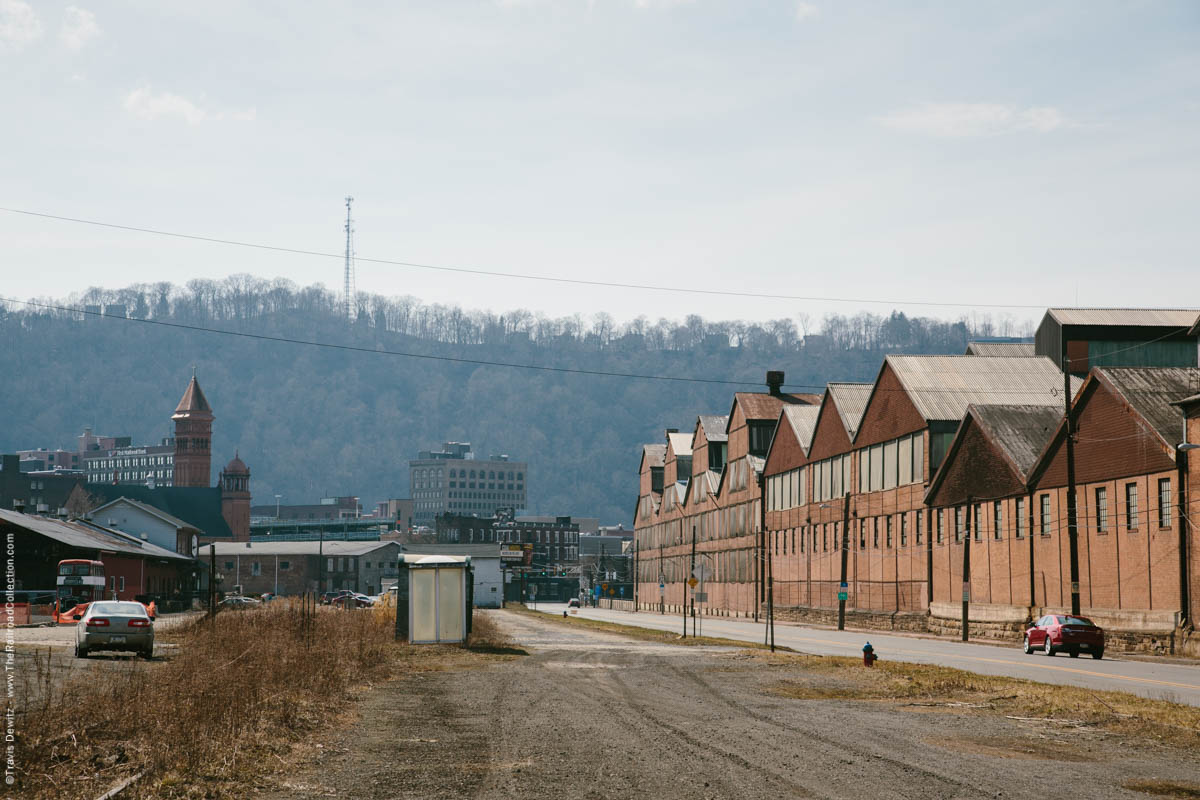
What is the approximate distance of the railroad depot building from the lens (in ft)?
152

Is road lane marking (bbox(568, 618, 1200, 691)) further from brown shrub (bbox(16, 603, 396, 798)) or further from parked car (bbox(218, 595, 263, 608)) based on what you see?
parked car (bbox(218, 595, 263, 608))

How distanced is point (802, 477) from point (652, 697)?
66.5 meters

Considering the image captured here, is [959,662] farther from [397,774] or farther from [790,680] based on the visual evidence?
[397,774]

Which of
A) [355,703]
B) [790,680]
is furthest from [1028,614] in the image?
[355,703]

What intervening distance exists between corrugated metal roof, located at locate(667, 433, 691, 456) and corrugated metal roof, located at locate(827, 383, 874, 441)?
4617 cm

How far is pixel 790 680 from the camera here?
28.5m

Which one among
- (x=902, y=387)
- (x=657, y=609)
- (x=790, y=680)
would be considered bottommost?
(x=657, y=609)

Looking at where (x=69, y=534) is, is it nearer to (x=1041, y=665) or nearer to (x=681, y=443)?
(x=1041, y=665)

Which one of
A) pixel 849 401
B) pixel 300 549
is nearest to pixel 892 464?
pixel 849 401

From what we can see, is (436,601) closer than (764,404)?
Yes

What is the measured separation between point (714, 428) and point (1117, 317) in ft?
133

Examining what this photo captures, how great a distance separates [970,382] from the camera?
69.8 m

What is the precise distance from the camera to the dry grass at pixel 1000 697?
18587 mm

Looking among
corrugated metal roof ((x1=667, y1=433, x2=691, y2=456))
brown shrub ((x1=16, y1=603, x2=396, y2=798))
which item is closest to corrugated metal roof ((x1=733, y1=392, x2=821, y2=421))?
corrugated metal roof ((x1=667, y1=433, x2=691, y2=456))
